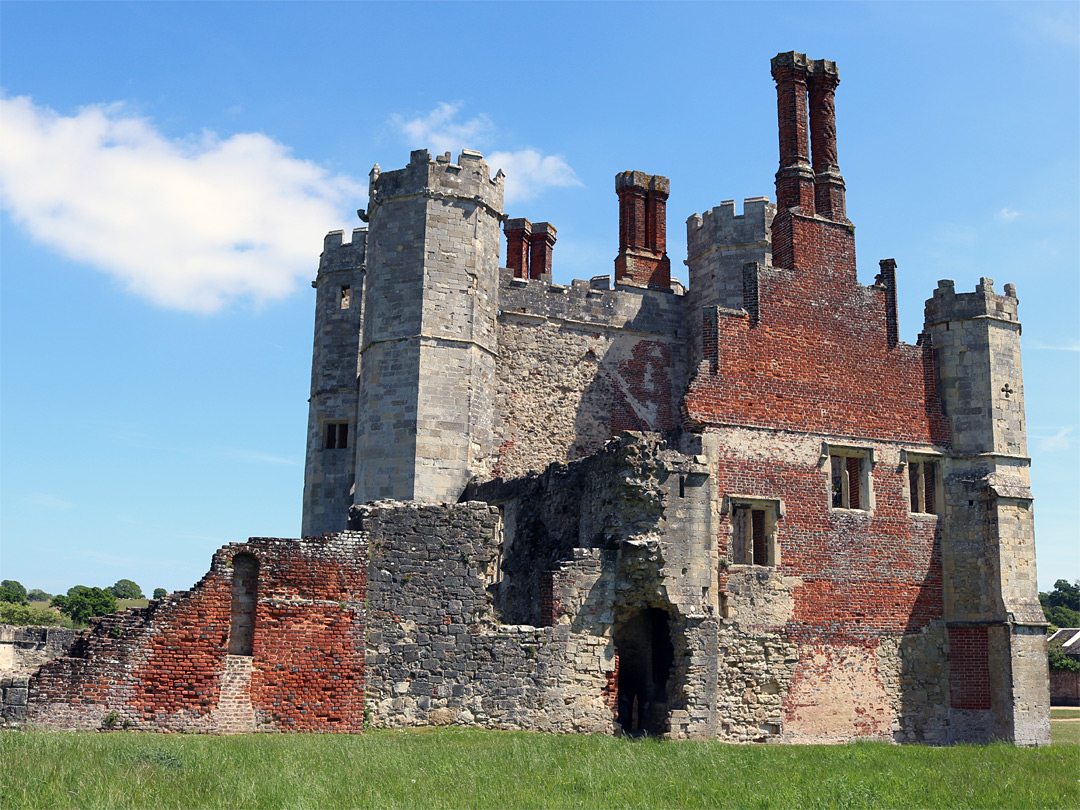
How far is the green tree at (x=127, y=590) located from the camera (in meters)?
91.1

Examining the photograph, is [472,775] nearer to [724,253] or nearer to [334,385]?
[334,385]

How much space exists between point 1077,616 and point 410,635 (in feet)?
193

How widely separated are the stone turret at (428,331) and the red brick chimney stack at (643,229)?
4569mm

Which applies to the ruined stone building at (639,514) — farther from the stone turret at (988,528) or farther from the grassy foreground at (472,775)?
the grassy foreground at (472,775)

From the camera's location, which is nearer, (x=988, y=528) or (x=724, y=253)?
(x=988, y=528)

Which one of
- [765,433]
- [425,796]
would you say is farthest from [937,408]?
[425,796]

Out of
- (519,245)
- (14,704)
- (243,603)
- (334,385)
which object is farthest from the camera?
(519,245)

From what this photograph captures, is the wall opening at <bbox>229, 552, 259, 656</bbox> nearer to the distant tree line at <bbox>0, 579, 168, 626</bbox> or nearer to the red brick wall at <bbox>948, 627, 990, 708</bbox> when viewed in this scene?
the red brick wall at <bbox>948, 627, 990, 708</bbox>

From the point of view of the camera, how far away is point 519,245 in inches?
1112

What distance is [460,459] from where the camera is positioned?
898 inches

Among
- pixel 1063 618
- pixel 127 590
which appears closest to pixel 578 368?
pixel 1063 618

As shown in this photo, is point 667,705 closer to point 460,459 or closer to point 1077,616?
point 460,459

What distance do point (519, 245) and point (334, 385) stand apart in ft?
18.8

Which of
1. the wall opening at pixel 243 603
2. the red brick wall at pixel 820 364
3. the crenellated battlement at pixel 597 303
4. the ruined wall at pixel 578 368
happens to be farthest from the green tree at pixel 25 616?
the red brick wall at pixel 820 364
